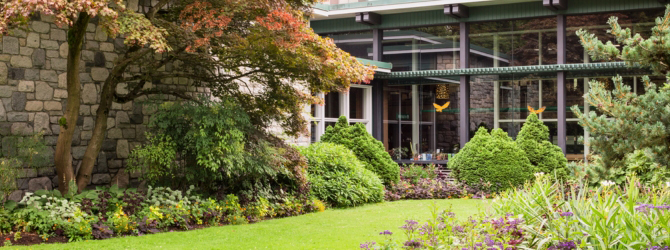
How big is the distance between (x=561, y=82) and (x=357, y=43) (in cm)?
689

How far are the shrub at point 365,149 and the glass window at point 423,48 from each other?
5.77 meters

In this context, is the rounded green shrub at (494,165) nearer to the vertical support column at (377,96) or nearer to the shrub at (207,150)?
the vertical support column at (377,96)

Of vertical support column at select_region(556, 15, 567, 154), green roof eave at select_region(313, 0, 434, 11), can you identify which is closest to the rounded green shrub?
vertical support column at select_region(556, 15, 567, 154)

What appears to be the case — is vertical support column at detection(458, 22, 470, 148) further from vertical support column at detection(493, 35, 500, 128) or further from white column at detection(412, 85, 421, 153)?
white column at detection(412, 85, 421, 153)

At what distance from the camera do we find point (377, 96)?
22578 mm

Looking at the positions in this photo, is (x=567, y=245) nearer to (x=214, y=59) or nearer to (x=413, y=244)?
(x=413, y=244)

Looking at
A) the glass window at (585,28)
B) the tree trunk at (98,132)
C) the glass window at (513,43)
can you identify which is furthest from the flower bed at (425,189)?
the tree trunk at (98,132)

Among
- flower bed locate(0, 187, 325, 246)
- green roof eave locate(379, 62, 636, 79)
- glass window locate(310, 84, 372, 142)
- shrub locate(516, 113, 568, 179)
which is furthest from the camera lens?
glass window locate(310, 84, 372, 142)

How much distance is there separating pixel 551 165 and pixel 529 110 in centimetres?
400

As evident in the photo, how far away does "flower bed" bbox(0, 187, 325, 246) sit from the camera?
920 cm

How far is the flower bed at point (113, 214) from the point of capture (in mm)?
9195

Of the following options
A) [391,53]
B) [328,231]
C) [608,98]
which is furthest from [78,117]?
[391,53]

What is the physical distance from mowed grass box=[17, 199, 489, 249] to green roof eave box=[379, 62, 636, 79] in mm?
8573

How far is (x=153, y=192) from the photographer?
11.0 metres
